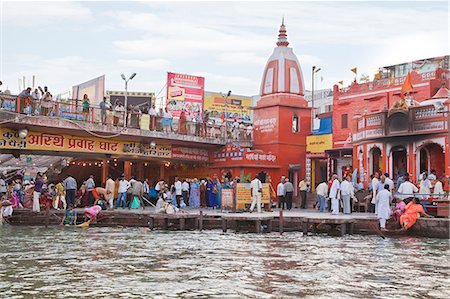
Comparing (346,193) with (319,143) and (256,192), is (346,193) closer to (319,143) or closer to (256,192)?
(256,192)

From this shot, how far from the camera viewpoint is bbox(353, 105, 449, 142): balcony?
2458 cm

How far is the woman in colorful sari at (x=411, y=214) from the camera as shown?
19000 mm

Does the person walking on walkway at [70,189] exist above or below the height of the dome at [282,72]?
below

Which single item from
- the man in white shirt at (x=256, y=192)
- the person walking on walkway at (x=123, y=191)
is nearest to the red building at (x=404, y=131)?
the man in white shirt at (x=256, y=192)

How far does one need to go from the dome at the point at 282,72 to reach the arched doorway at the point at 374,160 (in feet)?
24.0

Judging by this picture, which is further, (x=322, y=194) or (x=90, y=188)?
(x=90, y=188)

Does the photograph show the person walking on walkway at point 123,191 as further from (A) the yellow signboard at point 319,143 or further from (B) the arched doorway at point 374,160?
(A) the yellow signboard at point 319,143

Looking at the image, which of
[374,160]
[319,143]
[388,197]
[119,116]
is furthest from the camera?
[319,143]

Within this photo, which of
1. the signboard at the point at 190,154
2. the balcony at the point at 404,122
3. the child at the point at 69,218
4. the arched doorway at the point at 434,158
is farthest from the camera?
the signboard at the point at 190,154

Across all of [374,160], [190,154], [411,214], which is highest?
[190,154]

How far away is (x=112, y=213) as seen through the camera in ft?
76.0

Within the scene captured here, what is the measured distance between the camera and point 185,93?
53.9 metres

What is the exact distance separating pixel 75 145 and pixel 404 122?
1443 cm

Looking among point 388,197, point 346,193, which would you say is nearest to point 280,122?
point 346,193
